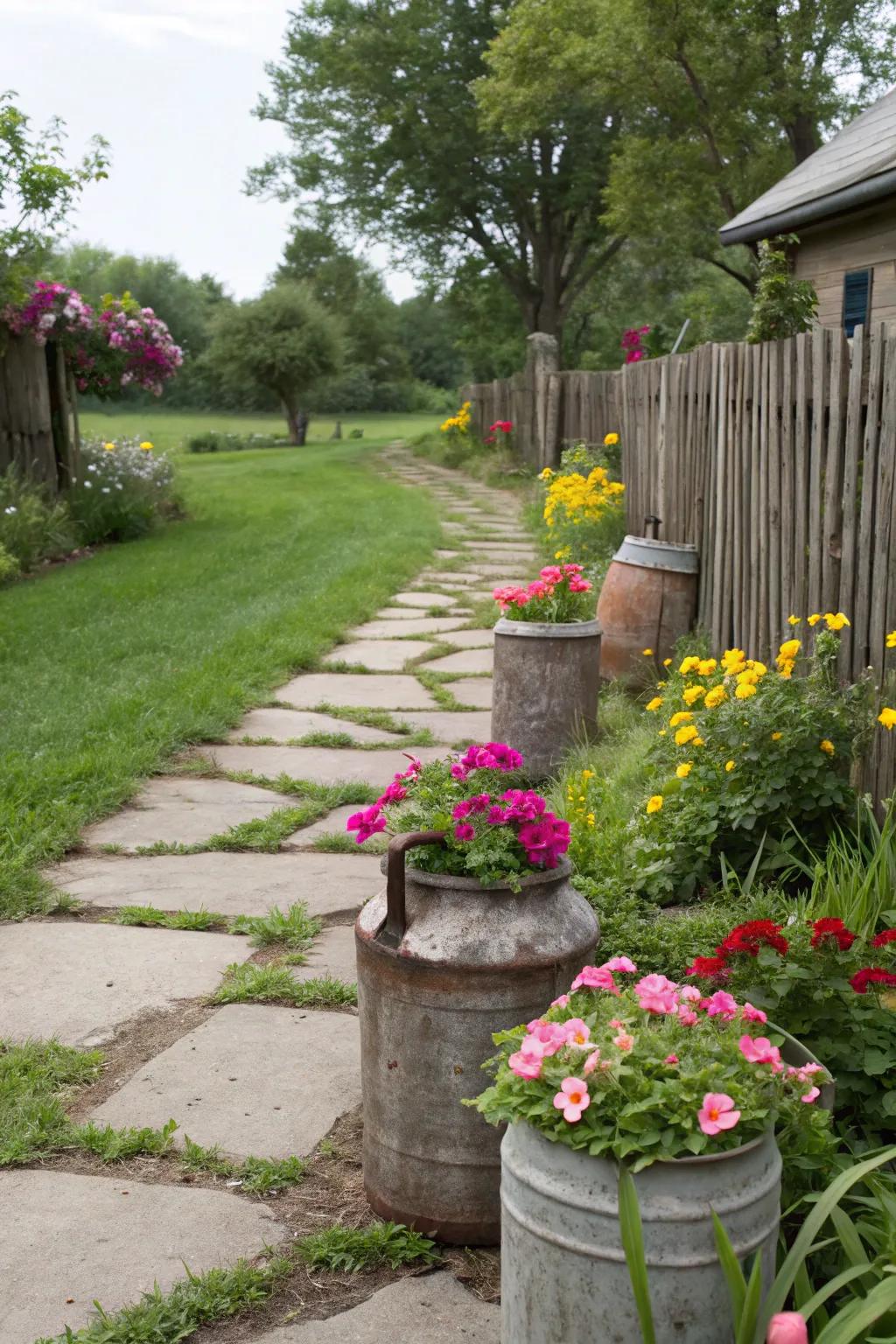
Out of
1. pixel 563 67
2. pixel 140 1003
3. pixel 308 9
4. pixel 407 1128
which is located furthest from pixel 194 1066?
pixel 308 9

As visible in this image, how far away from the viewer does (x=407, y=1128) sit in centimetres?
230

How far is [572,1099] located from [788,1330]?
367 mm

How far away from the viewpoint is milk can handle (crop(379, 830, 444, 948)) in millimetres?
2240

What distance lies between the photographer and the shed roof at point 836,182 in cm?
818

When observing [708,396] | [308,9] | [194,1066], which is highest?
[308,9]

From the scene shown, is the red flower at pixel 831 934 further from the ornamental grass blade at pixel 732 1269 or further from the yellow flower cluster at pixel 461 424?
the yellow flower cluster at pixel 461 424

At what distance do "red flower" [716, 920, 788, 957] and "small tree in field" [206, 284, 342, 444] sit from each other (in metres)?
24.2

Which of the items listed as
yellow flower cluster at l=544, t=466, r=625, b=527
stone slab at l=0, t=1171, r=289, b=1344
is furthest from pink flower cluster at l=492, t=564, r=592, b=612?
yellow flower cluster at l=544, t=466, r=625, b=527

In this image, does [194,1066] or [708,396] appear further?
[708,396]

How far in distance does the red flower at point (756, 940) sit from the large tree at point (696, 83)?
13.9 m

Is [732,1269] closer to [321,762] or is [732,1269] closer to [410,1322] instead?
[410,1322]

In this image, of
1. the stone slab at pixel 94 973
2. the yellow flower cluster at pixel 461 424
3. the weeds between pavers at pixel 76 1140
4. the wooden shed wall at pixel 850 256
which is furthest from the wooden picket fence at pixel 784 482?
the yellow flower cluster at pixel 461 424

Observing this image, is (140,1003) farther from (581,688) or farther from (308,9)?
(308,9)

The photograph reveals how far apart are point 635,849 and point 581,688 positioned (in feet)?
4.82
